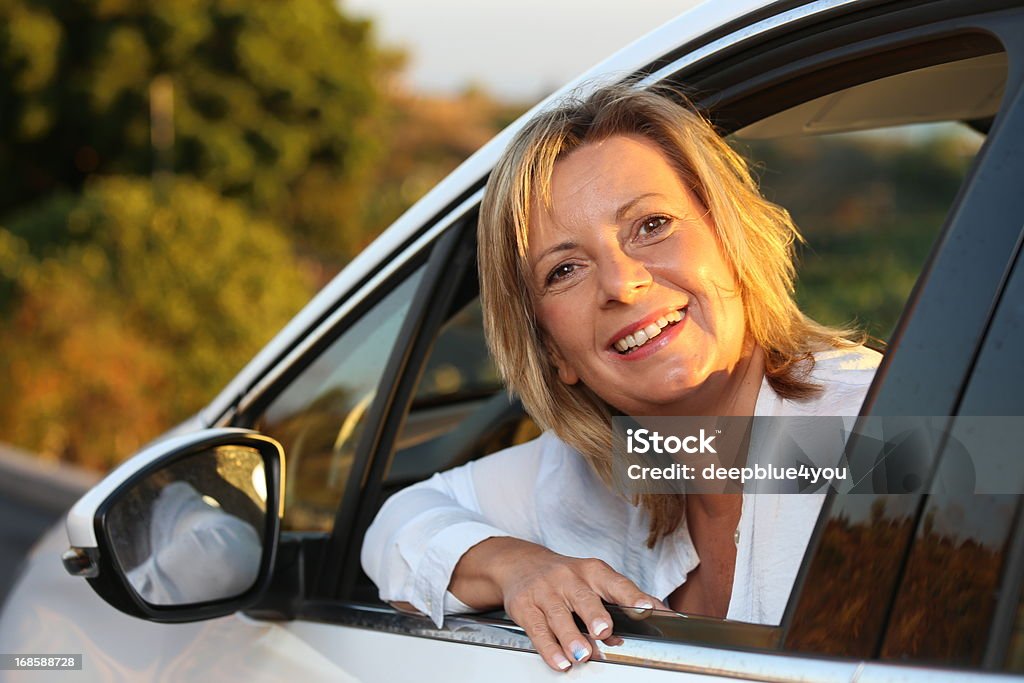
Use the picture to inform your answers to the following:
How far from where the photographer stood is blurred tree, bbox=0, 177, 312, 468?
8.95 metres

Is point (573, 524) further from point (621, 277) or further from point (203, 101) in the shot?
point (203, 101)

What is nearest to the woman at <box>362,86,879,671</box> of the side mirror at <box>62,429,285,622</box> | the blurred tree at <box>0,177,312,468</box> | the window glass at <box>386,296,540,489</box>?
the side mirror at <box>62,429,285,622</box>

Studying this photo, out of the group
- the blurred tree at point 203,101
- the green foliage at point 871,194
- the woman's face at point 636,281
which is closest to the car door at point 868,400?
the woman's face at point 636,281

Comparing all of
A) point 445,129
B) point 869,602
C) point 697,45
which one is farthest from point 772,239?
point 445,129

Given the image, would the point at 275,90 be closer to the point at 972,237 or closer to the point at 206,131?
the point at 206,131

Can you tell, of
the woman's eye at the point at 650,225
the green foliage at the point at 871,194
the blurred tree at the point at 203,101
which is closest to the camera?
the woman's eye at the point at 650,225

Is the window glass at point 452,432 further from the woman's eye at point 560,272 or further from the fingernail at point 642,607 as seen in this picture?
the fingernail at point 642,607

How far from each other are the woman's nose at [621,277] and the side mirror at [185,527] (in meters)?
0.66

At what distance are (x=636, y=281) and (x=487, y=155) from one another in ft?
1.17

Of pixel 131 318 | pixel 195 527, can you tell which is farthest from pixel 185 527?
pixel 131 318

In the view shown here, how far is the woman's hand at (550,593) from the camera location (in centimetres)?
133

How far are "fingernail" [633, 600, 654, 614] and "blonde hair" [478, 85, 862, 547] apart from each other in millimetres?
298

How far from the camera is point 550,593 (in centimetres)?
140

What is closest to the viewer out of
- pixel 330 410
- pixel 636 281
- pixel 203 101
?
pixel 636 281
